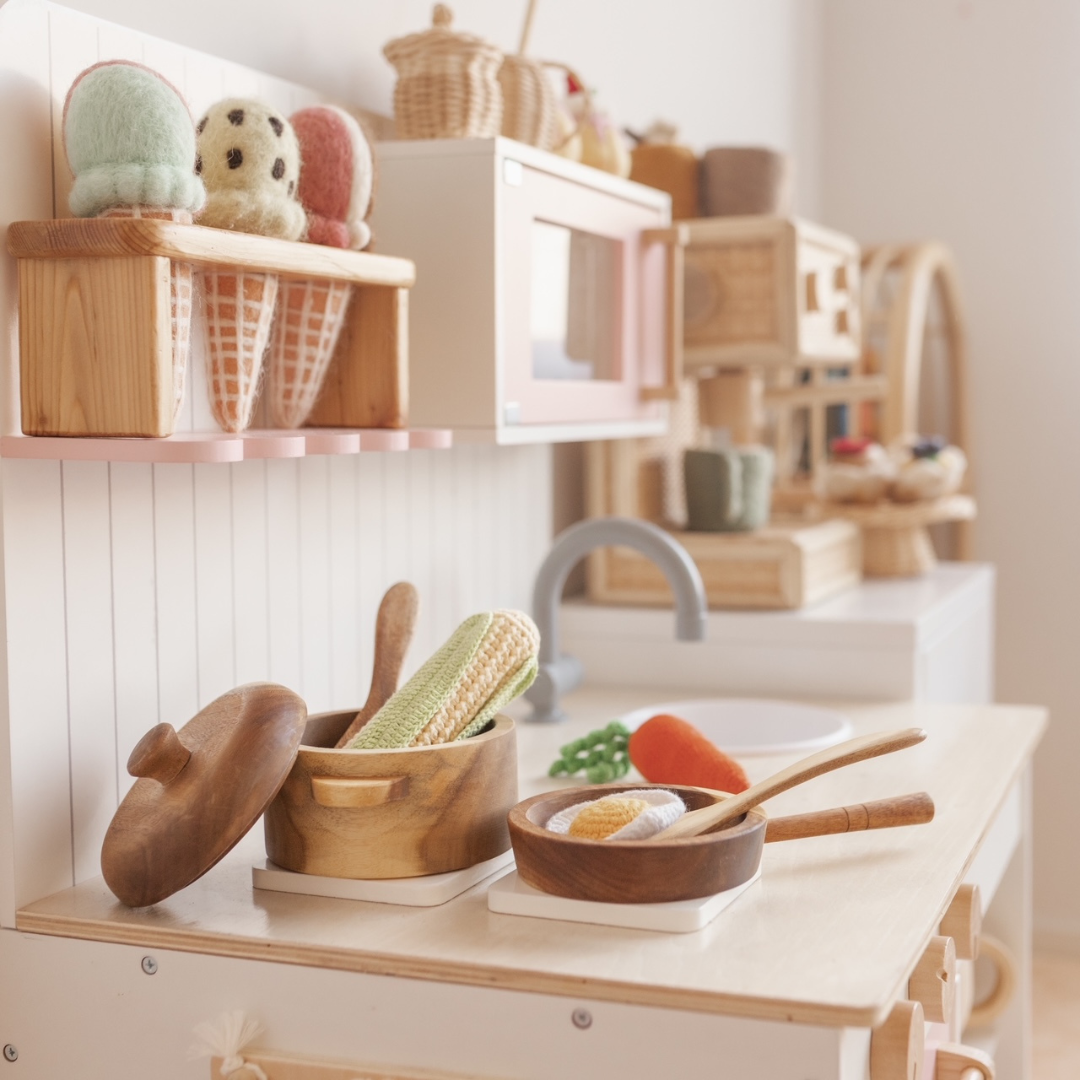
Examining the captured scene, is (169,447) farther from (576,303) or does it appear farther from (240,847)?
(576,303)

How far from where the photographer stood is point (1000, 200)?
10.9 ft

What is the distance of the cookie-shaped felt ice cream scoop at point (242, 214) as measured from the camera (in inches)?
45.0

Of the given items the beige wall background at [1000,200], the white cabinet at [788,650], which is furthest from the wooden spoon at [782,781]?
the beige wall background at [1000,200]

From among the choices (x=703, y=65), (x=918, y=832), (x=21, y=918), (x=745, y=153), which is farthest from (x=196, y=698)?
(x=703, y=65)

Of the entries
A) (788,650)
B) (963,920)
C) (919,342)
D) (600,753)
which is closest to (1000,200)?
(919,342)

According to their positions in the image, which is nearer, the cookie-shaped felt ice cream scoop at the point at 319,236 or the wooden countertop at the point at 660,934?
the wooden countertop at the point at 660,934

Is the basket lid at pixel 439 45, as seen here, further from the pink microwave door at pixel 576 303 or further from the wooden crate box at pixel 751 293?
the wooden crate box at pixel 751 293

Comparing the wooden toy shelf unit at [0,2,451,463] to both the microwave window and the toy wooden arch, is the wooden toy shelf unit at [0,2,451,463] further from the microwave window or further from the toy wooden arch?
the toy wooden arch

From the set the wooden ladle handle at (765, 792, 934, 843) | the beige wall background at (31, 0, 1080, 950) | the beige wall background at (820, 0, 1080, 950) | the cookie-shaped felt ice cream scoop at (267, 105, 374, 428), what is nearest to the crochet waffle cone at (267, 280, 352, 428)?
the cookie-shaped felt ice cream scoop at (267, 105, 374, 428)

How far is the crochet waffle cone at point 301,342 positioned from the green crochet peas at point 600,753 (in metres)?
0.45

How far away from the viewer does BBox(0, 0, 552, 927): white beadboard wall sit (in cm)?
112

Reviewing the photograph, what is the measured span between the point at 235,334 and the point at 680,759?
1.91 feet

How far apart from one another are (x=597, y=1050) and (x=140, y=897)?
36 centimetres

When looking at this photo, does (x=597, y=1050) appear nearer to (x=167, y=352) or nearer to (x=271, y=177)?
Answer: (x=167, y=352)
